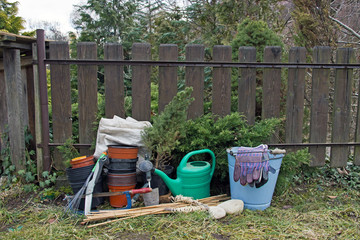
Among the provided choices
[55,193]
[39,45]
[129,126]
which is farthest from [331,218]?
[39,45]

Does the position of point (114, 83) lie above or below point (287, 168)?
above

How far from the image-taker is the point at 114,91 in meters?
3.41

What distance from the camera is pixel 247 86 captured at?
11.6 ft

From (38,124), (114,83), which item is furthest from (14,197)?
(114,83)

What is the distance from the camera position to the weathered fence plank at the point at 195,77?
3431mm

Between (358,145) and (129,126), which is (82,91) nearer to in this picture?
(129,126)

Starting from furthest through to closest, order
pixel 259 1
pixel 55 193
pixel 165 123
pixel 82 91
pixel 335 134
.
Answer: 1. pixel 259 1
2. pixel 335 134
3. pixel 82 91
4. pixel 55 193
5. pixel 165 123

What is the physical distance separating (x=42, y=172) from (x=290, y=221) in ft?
8.85

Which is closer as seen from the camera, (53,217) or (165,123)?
(53,217)

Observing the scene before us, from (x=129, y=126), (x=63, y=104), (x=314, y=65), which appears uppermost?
(x=314, y=65)

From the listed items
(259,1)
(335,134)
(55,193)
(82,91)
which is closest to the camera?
(55,193)

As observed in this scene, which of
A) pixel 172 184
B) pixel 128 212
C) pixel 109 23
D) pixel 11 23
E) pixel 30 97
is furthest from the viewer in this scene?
pixel 109 23

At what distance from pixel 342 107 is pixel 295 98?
64 cm

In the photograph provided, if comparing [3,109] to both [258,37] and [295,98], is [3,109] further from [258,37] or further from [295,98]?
[295,98]
